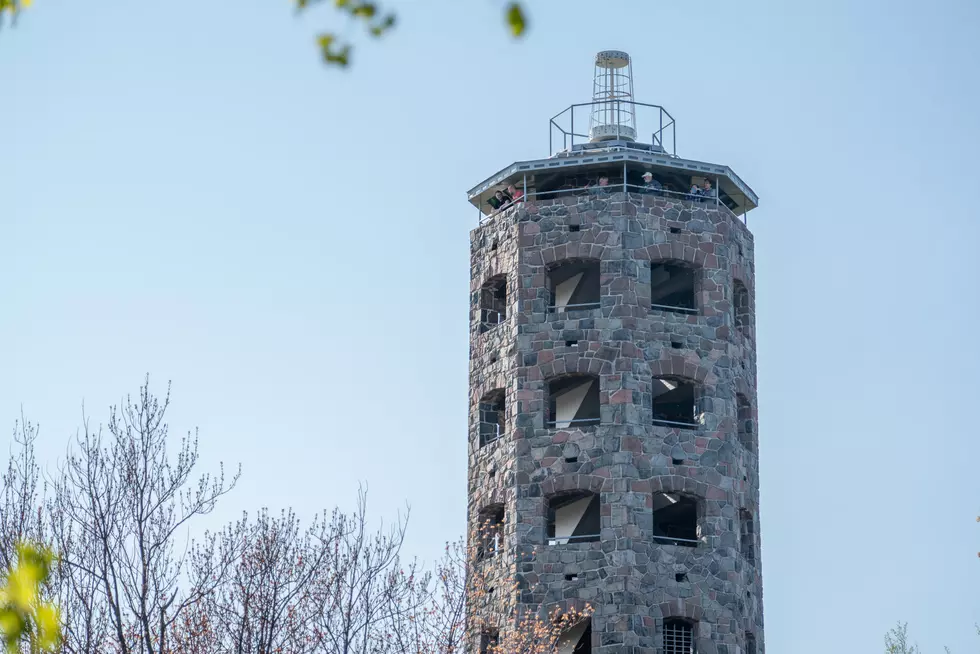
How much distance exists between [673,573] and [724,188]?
12407 mm

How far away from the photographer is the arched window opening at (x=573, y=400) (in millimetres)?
46750

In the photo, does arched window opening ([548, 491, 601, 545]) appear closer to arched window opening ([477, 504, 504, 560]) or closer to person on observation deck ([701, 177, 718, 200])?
arched window opening ([477, 504, 504, 560])

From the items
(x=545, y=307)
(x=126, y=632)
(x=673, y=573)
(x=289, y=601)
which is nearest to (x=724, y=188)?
(x=545, y=307)

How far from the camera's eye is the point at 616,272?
154ft

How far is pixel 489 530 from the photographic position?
47406 millimetres

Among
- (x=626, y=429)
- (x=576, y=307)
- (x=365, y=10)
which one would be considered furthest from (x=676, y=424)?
(x=365, y=10)

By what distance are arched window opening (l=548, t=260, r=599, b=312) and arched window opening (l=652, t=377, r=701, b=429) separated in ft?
10.5

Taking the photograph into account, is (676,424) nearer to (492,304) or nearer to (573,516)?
(573,516)

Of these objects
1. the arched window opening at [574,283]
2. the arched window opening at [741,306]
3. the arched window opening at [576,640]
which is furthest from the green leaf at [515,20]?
the arched window opening at [741,306]

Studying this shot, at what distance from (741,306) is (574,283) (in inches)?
209

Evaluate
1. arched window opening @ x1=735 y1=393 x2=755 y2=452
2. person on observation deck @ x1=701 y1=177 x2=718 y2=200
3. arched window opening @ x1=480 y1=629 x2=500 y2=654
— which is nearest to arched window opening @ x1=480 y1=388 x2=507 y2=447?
arched window opening @ x1=480 y1=629 x2=500 y2=654

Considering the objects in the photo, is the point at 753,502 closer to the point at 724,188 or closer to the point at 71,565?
the point at 724,188

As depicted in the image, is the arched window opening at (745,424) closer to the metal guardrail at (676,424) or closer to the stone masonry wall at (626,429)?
the stone masonry wall at (626,429)

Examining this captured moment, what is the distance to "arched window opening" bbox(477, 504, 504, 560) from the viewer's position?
47.1 m
